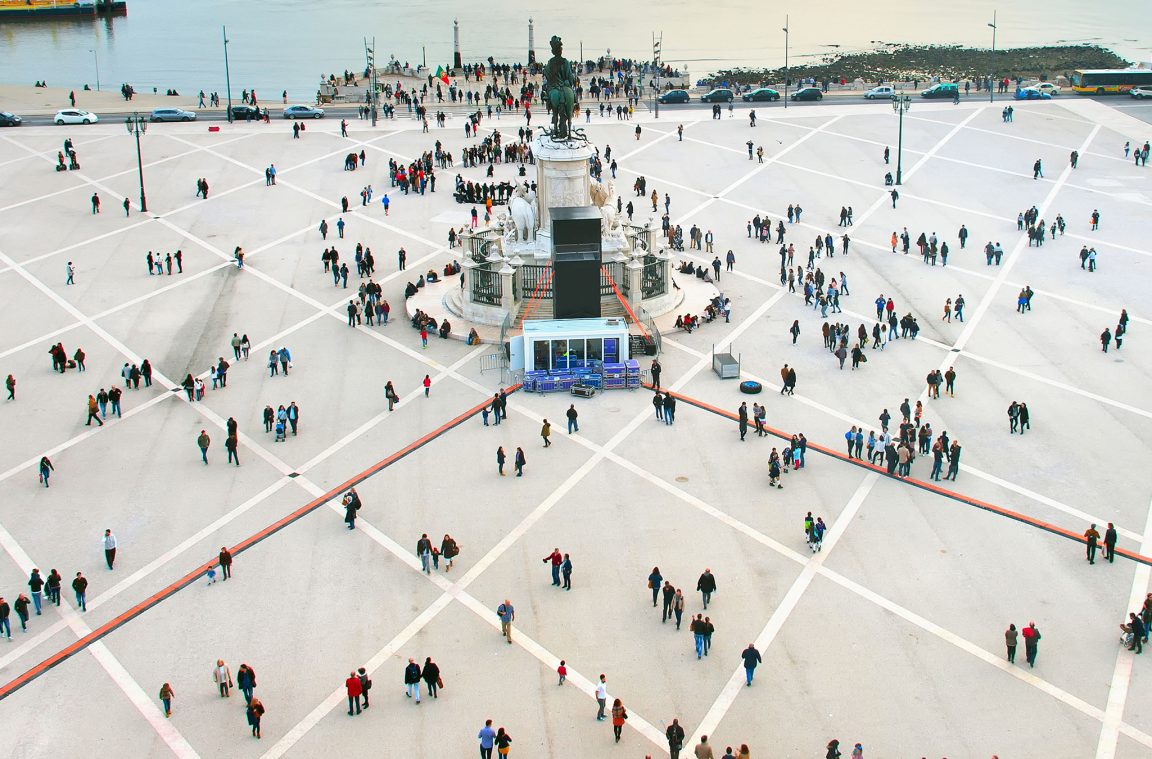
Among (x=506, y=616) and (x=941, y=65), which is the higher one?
(x=941, y=65)

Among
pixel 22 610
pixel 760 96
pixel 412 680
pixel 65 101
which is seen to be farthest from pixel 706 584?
pixel 65 101

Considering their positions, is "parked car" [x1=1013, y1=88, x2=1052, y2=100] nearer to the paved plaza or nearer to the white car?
the paved plaza

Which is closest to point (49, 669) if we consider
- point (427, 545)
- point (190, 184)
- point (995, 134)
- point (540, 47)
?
point (427, 545)

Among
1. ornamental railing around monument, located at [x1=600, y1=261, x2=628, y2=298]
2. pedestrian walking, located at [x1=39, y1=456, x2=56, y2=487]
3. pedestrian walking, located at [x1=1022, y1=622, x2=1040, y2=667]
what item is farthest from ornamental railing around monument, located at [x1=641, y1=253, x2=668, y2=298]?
pedestrian walking, located at [x1=1022, y1=622, x2=1040, y2=667]

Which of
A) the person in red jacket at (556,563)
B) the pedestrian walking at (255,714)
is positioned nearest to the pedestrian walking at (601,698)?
the person in red jacket at (556,563)

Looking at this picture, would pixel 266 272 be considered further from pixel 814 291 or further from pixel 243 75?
pixel 243 75

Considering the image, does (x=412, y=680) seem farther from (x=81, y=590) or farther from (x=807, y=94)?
(x=807, y=94)
